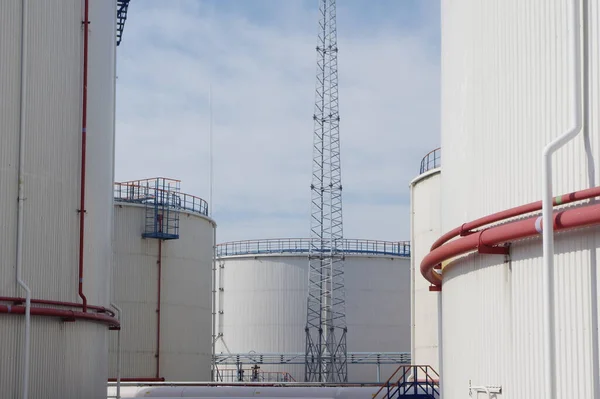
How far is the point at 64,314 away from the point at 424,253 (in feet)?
61.5

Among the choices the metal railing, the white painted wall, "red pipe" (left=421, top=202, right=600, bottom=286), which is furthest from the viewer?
the white painted wall

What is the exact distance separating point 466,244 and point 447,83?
386cm

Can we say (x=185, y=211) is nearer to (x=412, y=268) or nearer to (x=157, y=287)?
(x=157, y=287)

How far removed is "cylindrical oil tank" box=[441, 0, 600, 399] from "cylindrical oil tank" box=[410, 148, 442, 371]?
18.0 m

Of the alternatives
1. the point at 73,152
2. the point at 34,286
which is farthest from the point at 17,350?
the point at 73,152

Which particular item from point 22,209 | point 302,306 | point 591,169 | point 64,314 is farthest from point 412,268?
point 591,169

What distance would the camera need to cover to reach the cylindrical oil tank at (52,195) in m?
19.2

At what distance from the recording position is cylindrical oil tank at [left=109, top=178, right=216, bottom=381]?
133 feet

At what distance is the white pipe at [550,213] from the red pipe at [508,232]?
0.24 meters

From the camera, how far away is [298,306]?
57.9m

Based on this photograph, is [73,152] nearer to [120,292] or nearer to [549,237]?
[549,237]

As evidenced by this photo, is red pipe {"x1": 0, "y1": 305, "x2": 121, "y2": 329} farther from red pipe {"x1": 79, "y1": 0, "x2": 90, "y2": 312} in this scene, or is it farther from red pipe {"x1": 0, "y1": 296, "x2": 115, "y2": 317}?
red pipe {"x1": 79, "y1": 0, "x2": 90, "y2": 312}

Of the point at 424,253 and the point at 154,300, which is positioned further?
the point at 154,300

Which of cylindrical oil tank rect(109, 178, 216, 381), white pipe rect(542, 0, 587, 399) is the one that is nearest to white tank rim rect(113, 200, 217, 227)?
cylindrical oil tank rect(109, 178, 216, 381)
